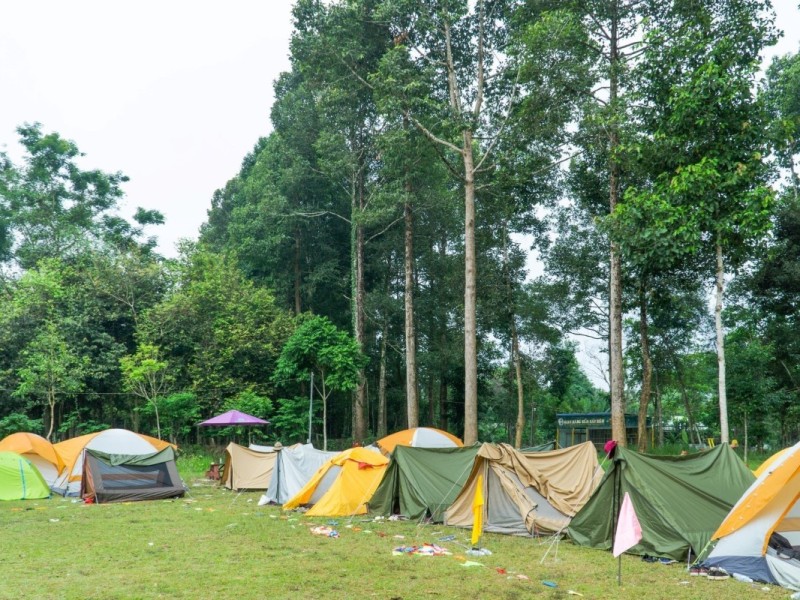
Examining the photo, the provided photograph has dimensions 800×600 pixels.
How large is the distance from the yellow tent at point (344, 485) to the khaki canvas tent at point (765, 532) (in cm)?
656

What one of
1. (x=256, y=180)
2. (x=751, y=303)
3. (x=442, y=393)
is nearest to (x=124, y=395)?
(x=256, y=180)

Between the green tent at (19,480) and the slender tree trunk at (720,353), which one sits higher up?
the slender tree trunk at (720,353)

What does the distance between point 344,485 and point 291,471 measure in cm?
212

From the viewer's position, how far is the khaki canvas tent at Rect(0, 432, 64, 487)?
17141 millimetres

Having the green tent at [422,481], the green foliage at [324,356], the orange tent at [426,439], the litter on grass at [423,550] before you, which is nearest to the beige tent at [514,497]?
the green tent at [422,481]

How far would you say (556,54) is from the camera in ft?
56.8

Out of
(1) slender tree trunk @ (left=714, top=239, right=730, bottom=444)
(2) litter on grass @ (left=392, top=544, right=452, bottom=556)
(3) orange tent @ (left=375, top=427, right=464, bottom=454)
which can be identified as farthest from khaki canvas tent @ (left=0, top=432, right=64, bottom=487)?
(1) slender tree trunk @ (left=714, top=239, right=730, bottom=444)

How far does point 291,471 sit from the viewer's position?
14.6 metres

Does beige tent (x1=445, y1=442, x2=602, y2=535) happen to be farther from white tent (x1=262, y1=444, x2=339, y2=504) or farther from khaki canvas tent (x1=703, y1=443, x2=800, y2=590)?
white tent (x1=262, y1=444, x2=339, y2=504)

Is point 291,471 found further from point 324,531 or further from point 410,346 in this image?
point 410,346

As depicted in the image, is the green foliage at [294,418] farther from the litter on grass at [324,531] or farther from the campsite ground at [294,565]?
the litter on grass at [324,531]

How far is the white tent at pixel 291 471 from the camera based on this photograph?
47.1ft

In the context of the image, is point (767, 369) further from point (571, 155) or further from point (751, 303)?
point (571, 155)

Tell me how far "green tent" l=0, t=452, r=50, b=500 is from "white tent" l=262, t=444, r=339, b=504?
5907mm
